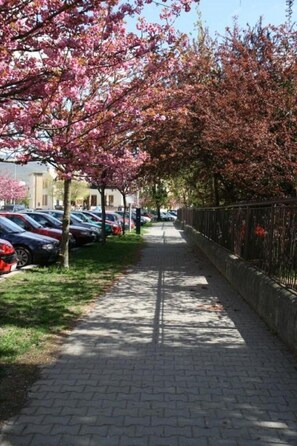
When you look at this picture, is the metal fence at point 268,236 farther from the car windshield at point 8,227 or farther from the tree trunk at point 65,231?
the car windshield at point 8,227

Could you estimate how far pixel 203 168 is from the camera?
1892 cm

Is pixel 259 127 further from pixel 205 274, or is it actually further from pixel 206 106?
pixel 205 274

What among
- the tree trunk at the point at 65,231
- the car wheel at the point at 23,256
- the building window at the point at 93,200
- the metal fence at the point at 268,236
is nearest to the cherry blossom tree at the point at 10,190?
the building window at the point at 93,200

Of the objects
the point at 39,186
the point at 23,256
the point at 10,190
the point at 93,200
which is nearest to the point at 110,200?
the point at 93,200

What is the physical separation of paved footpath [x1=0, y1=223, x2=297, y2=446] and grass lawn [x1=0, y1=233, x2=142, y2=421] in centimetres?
20

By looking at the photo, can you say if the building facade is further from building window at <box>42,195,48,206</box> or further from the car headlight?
the car headlight

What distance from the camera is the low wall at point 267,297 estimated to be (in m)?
6.16

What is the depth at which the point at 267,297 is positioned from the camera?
7508 millimetres

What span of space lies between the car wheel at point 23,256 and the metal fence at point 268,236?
553 centimetres

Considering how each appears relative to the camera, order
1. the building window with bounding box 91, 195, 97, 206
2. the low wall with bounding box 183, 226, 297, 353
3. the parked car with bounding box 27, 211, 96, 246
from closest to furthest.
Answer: the low wall with bounding box 183, 226, 297, 353
the parked car with bounding box 27, 211, 96, 246
the building window with bounding box 91, 195, 97, 206

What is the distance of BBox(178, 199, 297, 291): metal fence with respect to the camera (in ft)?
22.9

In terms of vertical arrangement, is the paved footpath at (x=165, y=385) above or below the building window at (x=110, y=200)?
below

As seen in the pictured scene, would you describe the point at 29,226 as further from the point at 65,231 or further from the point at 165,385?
the point at 165,385

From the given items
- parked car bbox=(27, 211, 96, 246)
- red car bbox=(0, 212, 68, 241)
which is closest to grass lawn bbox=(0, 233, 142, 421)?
red car bbox=(0, 212, 68, 241)
